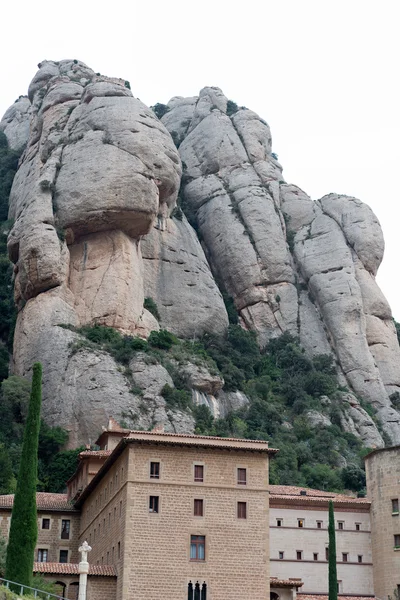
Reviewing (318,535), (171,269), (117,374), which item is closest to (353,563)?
(318,535)

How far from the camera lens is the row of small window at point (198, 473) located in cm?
4678

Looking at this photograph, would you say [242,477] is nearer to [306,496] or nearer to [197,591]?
[197,591]

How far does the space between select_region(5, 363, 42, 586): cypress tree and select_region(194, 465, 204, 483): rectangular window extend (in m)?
9.48

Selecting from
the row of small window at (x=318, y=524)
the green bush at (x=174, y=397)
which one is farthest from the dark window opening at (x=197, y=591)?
the green bush at (x=174, y=397)

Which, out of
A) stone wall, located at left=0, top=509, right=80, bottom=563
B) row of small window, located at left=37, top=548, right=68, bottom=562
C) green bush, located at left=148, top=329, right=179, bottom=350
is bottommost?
row of small window, located at left=37, top=548, right=68, bottom=562

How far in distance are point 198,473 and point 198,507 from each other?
1.68m

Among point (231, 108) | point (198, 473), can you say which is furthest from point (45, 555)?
point (231, 108)

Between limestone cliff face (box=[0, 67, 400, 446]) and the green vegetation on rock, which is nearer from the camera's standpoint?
the green vegetation on rock

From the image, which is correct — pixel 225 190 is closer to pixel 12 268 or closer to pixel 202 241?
pixel 202 241

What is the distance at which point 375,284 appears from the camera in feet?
350

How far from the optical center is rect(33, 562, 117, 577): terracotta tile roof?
45469 mm

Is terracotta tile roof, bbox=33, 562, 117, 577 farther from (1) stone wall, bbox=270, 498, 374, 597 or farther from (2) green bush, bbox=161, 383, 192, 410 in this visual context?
(2) green bush, bbox=161, 383, 192, 410

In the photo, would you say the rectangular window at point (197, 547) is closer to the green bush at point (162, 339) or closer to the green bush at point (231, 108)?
the green bush at point (162, 339)

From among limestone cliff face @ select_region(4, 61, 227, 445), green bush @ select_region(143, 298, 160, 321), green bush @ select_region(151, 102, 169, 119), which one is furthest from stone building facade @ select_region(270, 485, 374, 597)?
green bush @ select_region(151, 102, 169, 119)
